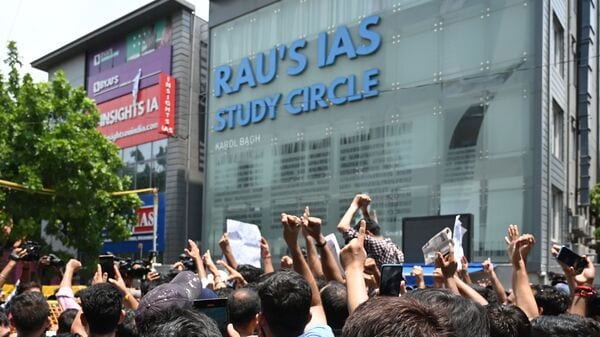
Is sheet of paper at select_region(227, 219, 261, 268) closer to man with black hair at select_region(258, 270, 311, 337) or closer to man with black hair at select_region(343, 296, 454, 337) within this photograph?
man with black hair at select_region(258, 270, 311, 337)

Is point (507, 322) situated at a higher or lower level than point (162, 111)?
lower

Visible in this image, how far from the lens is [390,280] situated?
2732mm

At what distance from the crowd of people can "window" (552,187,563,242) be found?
1241 centimetres

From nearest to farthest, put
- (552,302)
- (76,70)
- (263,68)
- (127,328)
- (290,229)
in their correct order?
(127,328)
(290,229)
(552,302)
(263,68)
(76,70)

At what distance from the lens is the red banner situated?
26.5 m

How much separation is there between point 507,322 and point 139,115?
27.3 metres

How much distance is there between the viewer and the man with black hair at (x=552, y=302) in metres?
4.38

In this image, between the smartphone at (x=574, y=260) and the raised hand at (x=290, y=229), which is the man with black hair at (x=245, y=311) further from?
the smartphone at (x=574, y=260)

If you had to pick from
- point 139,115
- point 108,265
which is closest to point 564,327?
point 108,265

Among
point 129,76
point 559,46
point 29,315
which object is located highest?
point 129,76

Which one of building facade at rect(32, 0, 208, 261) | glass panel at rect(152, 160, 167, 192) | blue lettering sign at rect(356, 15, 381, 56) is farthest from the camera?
glass panel at rect(152, 160, 167, 192)

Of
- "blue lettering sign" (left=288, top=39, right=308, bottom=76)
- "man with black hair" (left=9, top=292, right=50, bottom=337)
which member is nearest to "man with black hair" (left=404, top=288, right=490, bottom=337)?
"man with black hair" (left=9, top=292, right=50, bottom=337)

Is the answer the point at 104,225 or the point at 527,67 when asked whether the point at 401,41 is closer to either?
the point at 527,67

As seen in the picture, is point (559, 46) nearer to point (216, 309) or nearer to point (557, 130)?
point (557, 130)
